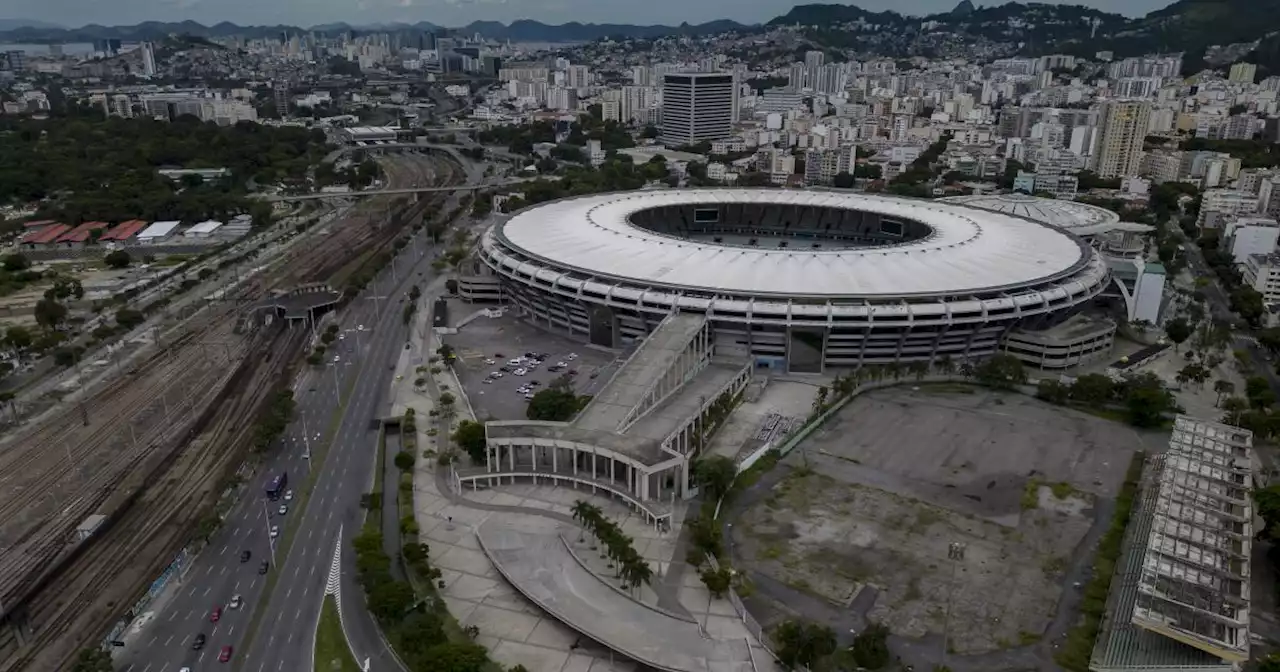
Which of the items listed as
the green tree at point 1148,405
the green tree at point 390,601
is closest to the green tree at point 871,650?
the green tree at point 390,601

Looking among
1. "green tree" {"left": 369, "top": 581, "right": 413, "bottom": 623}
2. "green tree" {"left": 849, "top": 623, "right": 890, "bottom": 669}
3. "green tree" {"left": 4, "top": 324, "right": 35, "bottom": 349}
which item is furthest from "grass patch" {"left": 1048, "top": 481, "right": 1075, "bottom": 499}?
"green tree" {"left": 4, "top": 324, "right": 35, "bottom": 349}

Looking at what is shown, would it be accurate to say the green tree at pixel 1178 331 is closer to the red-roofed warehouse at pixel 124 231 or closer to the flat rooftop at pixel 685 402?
the flat rooftop at pixel 685 402

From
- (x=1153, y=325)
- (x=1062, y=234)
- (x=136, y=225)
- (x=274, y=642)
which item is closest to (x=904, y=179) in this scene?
(x=1062, y=234)

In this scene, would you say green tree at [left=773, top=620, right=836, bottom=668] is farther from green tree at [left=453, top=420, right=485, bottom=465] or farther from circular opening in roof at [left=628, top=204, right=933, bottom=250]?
circular opening in roof at [left=628, top=204, right=933, bottom=250]

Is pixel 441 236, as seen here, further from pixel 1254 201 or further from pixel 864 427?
pixel 1254 201

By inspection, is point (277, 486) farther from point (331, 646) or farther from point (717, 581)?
point (717, 581)

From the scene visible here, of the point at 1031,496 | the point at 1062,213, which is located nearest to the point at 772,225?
the point at 1062,213

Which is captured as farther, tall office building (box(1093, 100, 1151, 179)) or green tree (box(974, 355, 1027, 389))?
tall office building (box(1093, 100, 1151, 179))
